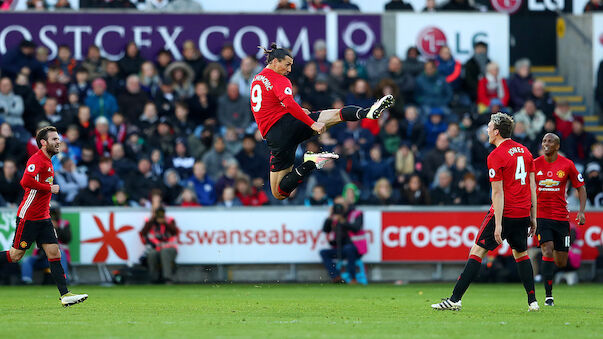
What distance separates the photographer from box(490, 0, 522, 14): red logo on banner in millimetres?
26703

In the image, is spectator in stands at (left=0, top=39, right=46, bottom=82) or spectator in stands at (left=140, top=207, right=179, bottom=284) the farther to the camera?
spectator in stands at (left=0, top=39, right=46, bottom=82)

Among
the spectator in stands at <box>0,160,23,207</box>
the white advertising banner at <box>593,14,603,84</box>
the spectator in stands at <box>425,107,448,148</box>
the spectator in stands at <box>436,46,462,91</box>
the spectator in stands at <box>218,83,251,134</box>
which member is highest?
the white advertising banner at <box>593,14,603,84</box>

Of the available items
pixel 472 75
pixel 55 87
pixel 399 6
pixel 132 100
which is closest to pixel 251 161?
pixel 132 100

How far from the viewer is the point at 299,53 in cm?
2484

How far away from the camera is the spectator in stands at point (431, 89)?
76.9 feet

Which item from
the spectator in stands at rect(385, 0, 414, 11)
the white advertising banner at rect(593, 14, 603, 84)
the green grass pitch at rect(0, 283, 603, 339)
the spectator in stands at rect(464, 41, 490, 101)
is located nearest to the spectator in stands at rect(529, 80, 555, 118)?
the spectator in stands at rect(464, 41, 490, 101)

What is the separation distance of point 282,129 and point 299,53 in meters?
11.4

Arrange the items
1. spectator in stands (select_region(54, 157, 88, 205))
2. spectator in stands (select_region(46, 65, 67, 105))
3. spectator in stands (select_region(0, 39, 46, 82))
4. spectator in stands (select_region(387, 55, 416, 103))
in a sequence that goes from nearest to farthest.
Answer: spectator in stands (select_region(54, 157, 88, 205)), spectator in stands (select_region(46, 65, 67, 105)), spectator in stands (select_region(0, 39, 46, 82)), spectator in stands (select_region(387, 55, 416, 103))

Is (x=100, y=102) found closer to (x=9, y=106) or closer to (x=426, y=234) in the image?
(x=9, y=106)

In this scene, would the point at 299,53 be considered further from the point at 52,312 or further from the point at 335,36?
the point at 52,312

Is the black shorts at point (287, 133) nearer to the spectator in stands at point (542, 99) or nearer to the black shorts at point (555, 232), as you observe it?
the black shorts at point (555, 232)

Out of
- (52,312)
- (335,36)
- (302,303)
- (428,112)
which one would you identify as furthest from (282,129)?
(335,36)

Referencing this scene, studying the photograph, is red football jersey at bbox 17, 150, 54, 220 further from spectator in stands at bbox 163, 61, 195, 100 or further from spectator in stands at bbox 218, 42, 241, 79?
spectator in stands at bbox 218, 42, 241, 79

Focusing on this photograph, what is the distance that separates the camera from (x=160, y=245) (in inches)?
786
